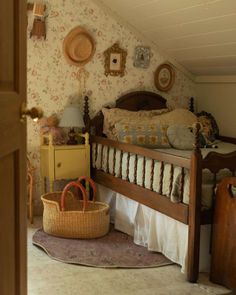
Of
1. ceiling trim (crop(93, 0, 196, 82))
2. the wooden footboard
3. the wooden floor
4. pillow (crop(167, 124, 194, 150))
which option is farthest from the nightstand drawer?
ceiling trim (crop(93, 0, 196, 82))

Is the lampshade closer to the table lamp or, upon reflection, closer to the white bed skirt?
the table lamp

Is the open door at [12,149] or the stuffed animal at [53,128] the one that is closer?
the open door at [12,149]

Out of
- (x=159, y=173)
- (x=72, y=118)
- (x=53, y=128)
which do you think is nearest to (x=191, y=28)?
(x=72, y=118)

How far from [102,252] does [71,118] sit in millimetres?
1269

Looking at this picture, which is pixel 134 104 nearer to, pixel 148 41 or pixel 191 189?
pixel 148 41

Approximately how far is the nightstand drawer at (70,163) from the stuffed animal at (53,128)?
7.8 inches

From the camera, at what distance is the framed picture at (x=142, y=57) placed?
4312 mm

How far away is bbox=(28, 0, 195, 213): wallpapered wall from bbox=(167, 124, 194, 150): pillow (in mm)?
816

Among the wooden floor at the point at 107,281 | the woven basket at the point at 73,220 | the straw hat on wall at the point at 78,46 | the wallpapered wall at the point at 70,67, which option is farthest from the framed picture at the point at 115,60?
the wooden floor at the point at 107,281

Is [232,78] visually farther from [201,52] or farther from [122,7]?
[122,7]

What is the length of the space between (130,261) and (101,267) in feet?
0.74

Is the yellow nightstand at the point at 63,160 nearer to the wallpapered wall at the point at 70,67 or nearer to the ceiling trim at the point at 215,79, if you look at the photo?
the wallpapered wall at the point at 70,67

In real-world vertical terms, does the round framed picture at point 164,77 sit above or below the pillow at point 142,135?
above

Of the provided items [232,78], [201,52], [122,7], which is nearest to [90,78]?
[122,7]
